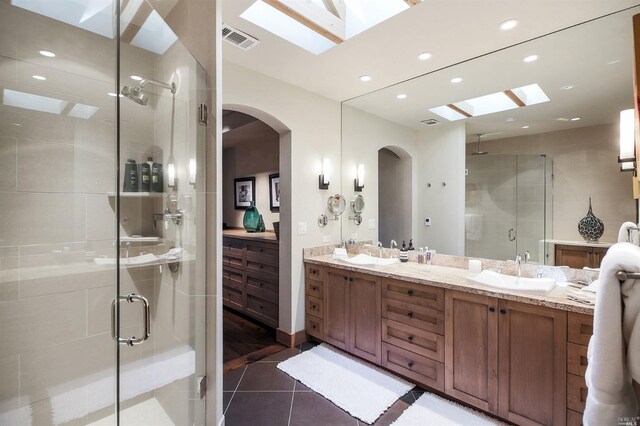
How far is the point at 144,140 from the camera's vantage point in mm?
1913

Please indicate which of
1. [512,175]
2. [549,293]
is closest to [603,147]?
[512,175]

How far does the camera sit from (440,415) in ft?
6.61

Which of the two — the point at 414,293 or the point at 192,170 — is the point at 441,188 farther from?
the point at 192,170

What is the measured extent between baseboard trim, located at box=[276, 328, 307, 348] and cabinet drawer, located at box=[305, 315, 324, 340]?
8cm

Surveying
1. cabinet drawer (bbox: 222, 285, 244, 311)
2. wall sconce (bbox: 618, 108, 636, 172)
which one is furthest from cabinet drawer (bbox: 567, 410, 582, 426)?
cabinet drawer (bbox: 222, 285, 244, 311)

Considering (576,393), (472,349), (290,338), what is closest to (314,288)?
(290,338)

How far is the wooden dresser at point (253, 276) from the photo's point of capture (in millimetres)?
3402

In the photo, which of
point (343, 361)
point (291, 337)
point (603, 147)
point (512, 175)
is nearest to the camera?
point (603, 147)

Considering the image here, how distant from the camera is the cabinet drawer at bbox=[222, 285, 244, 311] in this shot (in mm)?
3908

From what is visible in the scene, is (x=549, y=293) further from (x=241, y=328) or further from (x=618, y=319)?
(x=241, y=328)

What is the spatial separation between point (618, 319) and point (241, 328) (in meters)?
3.45

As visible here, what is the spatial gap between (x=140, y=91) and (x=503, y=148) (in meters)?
2.64

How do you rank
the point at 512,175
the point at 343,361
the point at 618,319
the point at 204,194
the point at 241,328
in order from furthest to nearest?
the point at 241,328 < the point at 343,361 < the point at 512,175 < the point at 204,194 < the point at 618,319

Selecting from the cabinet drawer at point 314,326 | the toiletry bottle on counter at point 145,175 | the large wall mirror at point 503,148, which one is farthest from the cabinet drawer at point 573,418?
the toiletry bottle on counter at point 145,175
